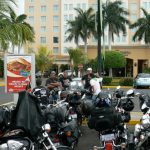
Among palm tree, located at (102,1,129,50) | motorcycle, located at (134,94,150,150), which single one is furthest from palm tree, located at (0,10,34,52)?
palm tree, located at (102,1,129,50)

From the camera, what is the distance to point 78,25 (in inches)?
3007

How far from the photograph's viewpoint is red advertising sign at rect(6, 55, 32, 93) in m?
14.3

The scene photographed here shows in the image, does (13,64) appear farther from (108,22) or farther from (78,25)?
(78,25)

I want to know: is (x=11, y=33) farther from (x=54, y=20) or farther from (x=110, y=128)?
(x=54, y=20)

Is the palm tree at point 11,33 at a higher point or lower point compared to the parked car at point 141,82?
higher

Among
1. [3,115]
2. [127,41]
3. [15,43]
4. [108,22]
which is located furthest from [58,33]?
[3,115]

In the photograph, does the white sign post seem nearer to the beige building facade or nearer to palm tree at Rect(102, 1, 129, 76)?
palm tree at Rect(102, 1, 129, 76)

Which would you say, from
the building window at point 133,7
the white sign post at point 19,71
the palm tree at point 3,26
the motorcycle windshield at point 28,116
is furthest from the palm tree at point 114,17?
the motorcycle windshield at point 28,116

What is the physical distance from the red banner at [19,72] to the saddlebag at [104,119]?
24.8 ft

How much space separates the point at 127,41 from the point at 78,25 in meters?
14.1

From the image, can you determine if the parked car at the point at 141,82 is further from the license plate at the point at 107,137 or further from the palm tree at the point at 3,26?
the license plate at the point at 107,137

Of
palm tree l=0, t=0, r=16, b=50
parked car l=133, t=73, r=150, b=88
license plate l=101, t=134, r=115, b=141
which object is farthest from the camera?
parked car l=133, t=73, r=150, b=88

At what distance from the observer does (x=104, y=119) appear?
693 cm

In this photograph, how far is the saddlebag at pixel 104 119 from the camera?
6930 mm
